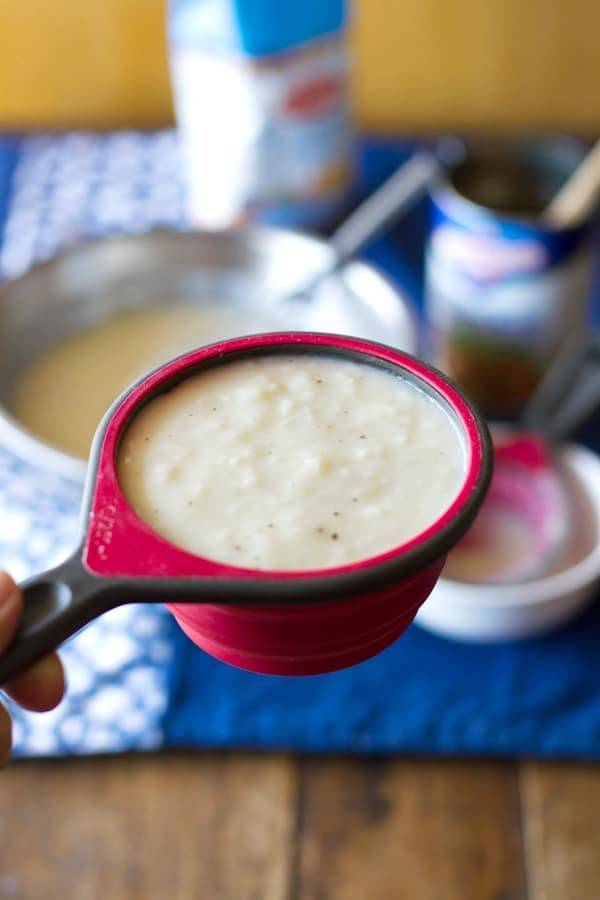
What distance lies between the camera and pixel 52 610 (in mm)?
338

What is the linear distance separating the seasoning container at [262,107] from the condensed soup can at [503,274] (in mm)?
153

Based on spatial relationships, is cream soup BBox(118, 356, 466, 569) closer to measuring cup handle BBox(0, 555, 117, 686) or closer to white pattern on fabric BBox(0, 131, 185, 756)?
measuring cup handle BBox(0, 555, 117, 686)

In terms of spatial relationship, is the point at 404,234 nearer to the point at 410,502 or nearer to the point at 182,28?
the point at 182,28

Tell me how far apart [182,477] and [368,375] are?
0.29ft

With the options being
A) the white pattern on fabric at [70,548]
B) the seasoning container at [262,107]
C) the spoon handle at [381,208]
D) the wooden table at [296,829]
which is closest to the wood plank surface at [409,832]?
the wooden table at [296,829]

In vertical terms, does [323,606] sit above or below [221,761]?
above

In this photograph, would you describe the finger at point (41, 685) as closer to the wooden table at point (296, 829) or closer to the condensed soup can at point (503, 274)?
the wooden table at point (296, 829)

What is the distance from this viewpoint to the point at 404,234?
103 cm

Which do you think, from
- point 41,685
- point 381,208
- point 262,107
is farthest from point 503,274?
point 41,685

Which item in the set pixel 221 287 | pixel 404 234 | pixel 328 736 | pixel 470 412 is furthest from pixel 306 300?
pixel 470 412

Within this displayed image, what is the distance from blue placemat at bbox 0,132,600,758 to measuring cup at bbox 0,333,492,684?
26 centimetres

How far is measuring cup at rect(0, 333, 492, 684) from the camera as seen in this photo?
339mm

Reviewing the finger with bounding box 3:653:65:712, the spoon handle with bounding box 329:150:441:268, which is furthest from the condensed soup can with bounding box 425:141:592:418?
the finger with bounding box 3:653:65:712

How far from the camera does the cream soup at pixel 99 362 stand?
75cm
